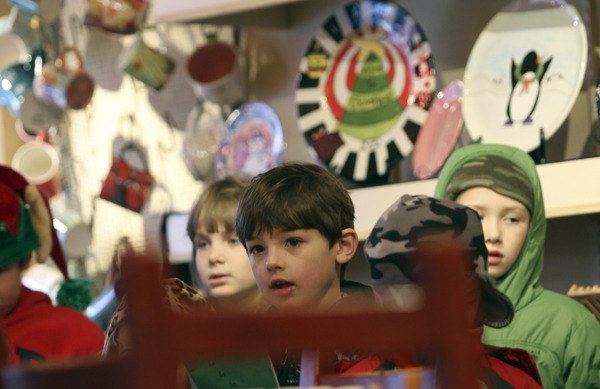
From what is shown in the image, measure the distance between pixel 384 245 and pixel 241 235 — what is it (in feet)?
0.61

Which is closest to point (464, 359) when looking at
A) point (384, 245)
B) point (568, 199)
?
point (384, 245)

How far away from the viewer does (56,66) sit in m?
3.33

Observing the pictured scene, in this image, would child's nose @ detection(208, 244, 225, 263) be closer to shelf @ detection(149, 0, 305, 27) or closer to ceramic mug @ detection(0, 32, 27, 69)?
shelf @ detection(149, 0, 305, 27)

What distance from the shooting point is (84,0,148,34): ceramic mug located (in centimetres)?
303

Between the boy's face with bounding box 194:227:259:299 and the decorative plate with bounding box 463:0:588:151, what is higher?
the decorative plate with bounding box 463:0:588:151

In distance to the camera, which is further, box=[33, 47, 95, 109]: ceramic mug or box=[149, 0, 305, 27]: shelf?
box=[33, 47, 95, 109]: ceramic mug

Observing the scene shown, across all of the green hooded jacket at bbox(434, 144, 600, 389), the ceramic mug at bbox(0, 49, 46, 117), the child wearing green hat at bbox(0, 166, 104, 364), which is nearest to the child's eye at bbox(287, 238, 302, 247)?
the green hooded jacket at bbox(434, 144, 600, 389)

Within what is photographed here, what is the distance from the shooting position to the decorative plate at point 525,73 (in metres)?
2.27

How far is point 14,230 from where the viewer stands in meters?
2.15

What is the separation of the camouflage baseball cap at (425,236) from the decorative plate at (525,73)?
813mm

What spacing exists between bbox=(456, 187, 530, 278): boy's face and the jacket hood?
0.05 feet

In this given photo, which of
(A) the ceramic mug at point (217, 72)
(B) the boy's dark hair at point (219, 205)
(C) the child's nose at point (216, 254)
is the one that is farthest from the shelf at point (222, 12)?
(C) the child's nose at point (216, 254)

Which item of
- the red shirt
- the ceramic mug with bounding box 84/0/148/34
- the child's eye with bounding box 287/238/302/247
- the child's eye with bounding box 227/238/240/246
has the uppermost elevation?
the ceramic mug with bounding box 84/0/148/34

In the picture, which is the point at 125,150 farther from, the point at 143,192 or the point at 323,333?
the point at 323,333
